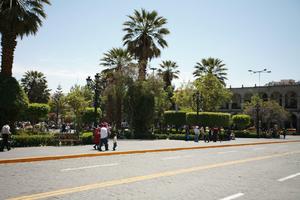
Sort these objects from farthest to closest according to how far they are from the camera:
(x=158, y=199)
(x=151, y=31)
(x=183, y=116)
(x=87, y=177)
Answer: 1. (x=183, y=116)
2. (x=151, y=31)
3. (x=87, y=177)
4. (x=158, y=199)

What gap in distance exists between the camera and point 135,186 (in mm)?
9086

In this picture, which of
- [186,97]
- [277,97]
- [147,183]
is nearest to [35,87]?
[186,97]

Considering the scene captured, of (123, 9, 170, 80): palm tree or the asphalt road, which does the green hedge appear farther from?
the asphalt road

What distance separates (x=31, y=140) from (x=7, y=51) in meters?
9.35

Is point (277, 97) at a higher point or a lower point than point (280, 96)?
lower

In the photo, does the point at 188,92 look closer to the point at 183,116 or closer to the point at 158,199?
the point at 183,116

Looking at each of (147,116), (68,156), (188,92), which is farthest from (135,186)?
(188,92)

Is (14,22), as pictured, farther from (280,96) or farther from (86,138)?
(280,96)

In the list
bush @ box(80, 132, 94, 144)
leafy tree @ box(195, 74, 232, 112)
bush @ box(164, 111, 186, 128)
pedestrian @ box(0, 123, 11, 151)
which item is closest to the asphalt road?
pedestrian @ box(0, 123, 11, 151)

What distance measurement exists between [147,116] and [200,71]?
28.7 meters

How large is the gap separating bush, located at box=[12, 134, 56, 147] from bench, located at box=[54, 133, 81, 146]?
0.47m

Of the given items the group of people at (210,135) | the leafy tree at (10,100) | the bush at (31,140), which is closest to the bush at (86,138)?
the bush at (31,140)

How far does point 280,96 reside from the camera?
254 ft

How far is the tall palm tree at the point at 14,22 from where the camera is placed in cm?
2711
